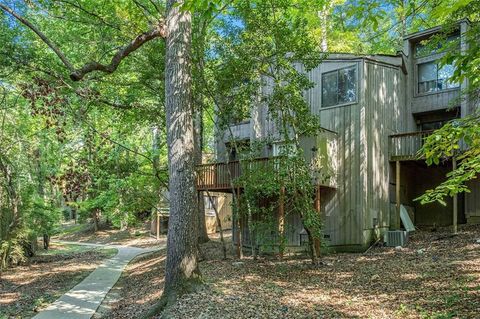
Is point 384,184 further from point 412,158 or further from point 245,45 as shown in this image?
point 245,45

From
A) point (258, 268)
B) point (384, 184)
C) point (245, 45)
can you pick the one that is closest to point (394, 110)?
point (384, 184)

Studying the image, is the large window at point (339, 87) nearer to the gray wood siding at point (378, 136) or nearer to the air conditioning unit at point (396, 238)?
the gray wood siding at point (378, 136)

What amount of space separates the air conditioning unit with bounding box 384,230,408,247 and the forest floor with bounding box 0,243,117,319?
10.0 m

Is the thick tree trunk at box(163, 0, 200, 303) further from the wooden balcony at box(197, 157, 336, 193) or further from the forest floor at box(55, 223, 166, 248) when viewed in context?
the forest floor at box(55, 223, 166, 248)

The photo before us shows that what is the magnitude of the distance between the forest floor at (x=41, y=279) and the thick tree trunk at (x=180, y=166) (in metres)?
3.60

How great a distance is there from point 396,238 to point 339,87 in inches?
216

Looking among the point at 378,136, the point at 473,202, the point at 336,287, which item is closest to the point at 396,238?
the point at 378,136

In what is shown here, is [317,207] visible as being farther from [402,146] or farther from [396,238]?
[402,146]

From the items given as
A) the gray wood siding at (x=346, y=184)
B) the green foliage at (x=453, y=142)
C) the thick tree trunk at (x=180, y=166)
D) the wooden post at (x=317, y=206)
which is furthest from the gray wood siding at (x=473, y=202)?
the thick tree trunk at (x=180, y=166)

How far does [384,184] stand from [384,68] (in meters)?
4.27

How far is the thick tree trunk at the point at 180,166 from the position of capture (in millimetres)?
7668

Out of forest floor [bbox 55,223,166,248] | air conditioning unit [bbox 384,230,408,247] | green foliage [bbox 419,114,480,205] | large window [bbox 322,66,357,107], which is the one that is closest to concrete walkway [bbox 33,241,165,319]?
green foliage [bbox 419,114,480,205]

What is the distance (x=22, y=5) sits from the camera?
11867 millimetres

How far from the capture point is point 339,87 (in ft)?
46.3
